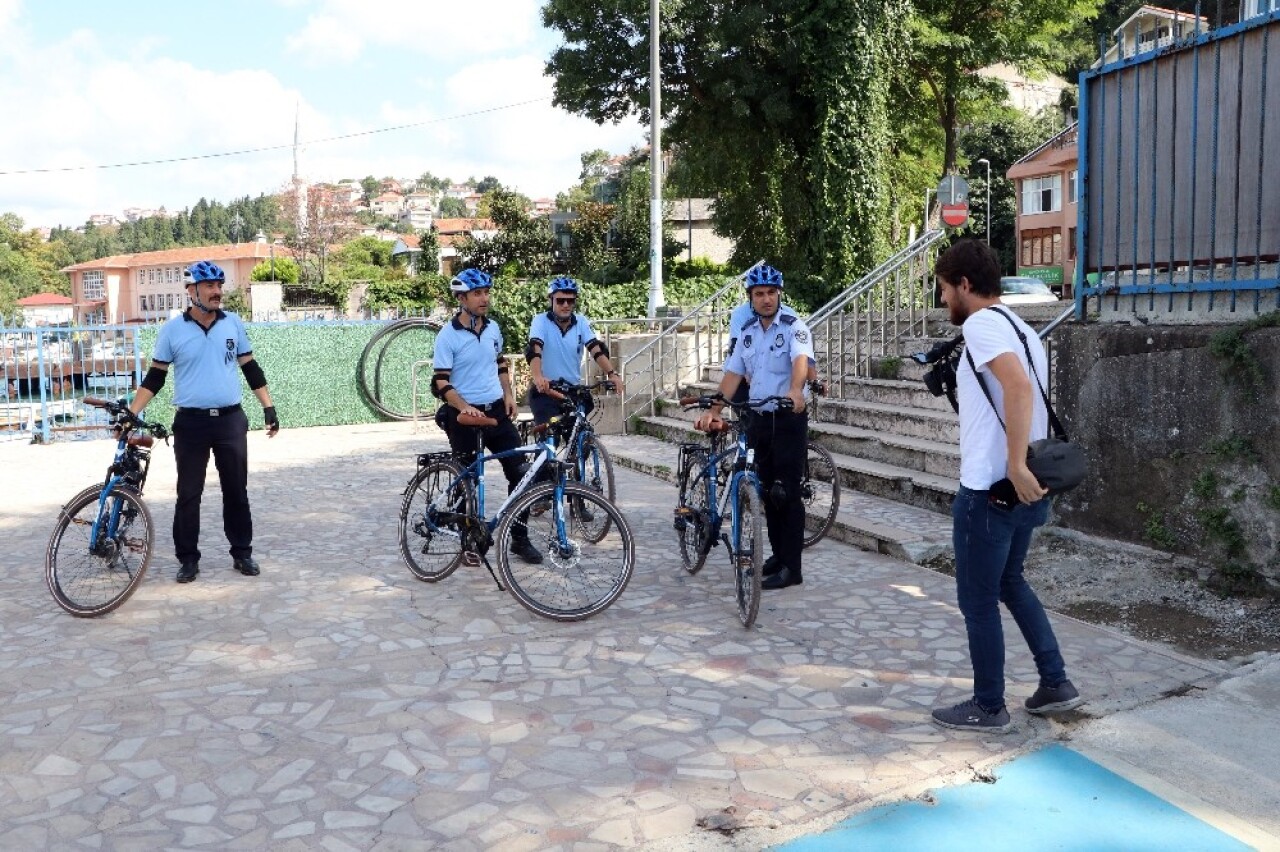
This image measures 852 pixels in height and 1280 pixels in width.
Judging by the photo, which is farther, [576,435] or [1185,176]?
[576,435]

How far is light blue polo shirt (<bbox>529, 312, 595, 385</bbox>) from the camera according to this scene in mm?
7992

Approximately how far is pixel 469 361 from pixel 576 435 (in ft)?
3.93

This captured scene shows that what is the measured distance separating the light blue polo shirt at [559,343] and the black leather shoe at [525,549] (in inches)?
85.1

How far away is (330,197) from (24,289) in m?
43.7

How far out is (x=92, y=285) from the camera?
366 ft

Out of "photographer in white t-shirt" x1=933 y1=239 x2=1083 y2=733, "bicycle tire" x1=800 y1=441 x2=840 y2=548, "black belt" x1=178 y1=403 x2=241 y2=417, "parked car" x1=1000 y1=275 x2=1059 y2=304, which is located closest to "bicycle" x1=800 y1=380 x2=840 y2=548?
"bicycle tire" x1=800 y1=441 x2=840 y2=548

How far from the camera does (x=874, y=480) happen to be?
923 centimetres

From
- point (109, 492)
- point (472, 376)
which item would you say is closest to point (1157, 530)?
point (472, 376)

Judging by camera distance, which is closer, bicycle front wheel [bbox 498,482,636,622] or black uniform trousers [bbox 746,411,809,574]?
bicycle front wheel [bbox 498,482,636,622]

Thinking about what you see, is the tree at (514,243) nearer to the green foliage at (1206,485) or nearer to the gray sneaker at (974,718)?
the green foliage at (1206,485)

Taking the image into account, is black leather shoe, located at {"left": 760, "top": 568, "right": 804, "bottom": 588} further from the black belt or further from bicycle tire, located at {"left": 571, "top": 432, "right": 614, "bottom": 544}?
the black belt

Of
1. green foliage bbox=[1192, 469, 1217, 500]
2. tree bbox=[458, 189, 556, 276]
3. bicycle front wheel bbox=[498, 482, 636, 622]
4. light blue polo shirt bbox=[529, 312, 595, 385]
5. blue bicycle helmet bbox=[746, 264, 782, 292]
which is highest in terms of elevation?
tree bbox=[458, 189, 556, 276]

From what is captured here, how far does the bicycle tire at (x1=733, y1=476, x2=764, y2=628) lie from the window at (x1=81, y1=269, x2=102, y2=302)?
118786 millimetres

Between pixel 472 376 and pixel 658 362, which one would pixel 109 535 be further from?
pixel 658 362
